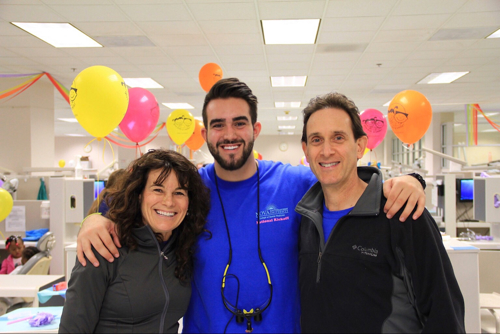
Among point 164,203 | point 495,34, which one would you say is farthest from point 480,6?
point 164,203

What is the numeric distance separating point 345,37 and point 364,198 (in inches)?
161

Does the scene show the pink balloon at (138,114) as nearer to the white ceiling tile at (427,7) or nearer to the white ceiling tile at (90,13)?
the white ceiling tile at (90,13)

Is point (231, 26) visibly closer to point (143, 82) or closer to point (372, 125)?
point (372, 125)

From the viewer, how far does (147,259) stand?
1355 mm

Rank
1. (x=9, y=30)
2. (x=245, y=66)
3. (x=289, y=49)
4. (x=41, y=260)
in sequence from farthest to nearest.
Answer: (x=245, y=66) < (x=289, y=49) < (x=9, y=30) < (x=41, y=260)

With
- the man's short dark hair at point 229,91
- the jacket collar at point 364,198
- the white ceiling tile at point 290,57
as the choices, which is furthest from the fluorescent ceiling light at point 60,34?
the jacket collar at point 364,198

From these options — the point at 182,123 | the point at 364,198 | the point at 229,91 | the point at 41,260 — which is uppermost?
the point at 182,123

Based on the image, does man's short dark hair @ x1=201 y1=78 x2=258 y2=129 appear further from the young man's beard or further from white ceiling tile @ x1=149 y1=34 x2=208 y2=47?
white ceiling tile @ x1=149 y1=34 x2=208 y2=47

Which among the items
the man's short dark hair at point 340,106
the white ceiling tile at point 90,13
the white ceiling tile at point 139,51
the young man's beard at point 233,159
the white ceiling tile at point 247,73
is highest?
the white ceiling tile at point 90,13

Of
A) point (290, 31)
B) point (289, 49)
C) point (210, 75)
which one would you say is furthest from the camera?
point (289, 49)

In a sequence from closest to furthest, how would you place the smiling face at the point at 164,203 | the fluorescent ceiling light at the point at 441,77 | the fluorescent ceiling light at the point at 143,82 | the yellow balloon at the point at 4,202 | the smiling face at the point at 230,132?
1. the smiling face at the point at 164,203
2. the smiling face at the point at 230,132
3. the yellow balloon at the point at 4,202
4. the fluorescent ceiling light at the point at 441,77
5. the fluorescent ceiling light at the point at 143,82

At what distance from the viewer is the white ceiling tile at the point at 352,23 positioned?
4.17 meters

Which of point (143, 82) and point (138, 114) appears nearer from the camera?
point (138, 114)

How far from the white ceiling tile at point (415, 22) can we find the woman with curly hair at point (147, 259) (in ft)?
12.6
